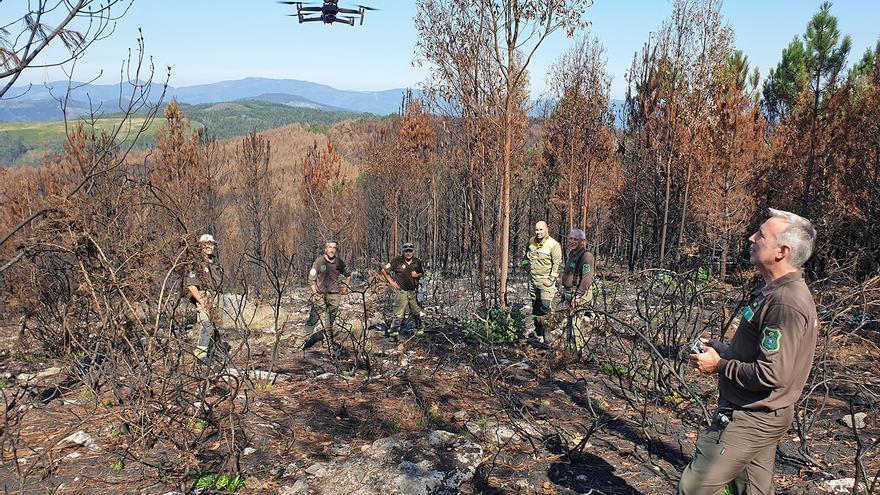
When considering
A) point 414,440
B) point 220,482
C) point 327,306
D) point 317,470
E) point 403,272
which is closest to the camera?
point 220,482

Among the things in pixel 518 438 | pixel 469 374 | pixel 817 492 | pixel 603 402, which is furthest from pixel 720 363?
pixel 469 374

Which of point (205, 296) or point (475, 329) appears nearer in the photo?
point (205, 296)

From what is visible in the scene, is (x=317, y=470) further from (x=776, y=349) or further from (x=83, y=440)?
(x=776, y=349)

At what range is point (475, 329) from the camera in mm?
7750

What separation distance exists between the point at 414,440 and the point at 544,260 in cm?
367

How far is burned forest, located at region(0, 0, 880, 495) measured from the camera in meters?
3.91

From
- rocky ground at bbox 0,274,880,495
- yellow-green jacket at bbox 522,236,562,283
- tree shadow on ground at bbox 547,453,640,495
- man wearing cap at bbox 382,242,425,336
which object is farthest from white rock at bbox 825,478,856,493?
man wearing cap at bbox 382,242,425,336

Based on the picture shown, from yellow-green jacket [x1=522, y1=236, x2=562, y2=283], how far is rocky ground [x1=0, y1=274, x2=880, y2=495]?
1.25 meters

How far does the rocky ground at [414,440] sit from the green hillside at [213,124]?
98.1 metres

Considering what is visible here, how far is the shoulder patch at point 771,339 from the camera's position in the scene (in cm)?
229

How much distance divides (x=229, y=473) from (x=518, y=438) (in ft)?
7.71

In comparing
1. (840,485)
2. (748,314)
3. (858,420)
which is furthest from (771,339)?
(858,420)

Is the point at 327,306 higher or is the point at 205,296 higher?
the point at 205,296

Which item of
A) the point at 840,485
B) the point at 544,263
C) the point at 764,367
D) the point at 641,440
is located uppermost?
the point at 764,367
